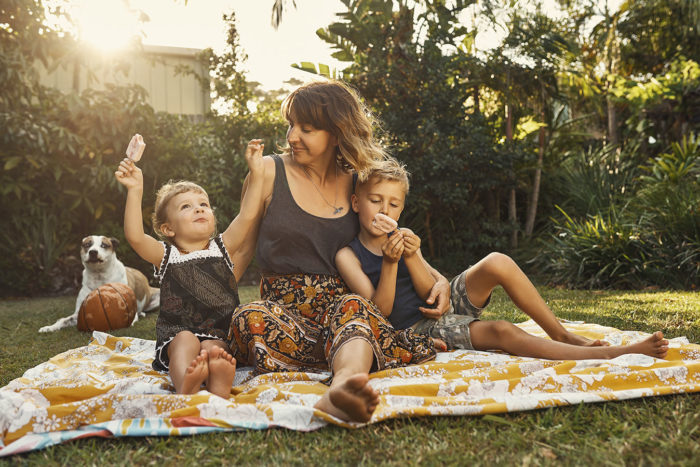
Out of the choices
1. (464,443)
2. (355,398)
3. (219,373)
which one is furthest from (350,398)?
(219,373)

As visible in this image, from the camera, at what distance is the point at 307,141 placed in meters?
2.78

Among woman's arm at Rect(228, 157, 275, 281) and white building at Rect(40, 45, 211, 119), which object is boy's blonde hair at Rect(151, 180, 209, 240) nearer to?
woman's arm at Rect(228, 157, 275, 281)

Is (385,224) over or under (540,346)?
over

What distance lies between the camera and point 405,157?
28.7 ft

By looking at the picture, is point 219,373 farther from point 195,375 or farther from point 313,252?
point 313,252

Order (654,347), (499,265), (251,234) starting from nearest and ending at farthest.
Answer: (654,347)
(499,265)
(251,234)

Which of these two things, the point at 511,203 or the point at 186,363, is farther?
the point at 511,203

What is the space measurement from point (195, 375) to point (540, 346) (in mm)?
1551

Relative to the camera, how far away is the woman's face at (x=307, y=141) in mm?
2764

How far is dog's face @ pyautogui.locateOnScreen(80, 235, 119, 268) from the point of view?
5.43 metres

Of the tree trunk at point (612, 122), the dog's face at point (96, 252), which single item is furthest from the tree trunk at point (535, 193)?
the dog's face at point (96, 252)

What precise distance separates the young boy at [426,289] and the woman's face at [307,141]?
280 millimetres

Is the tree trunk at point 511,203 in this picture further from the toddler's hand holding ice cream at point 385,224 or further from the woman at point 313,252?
the toddler's hand holding ice cream at point 385,224

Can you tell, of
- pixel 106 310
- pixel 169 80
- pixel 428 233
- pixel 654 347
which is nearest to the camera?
pixel 654 347
